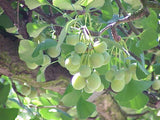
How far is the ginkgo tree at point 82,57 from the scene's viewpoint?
772 millimetres

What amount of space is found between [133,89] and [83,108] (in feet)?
0.76

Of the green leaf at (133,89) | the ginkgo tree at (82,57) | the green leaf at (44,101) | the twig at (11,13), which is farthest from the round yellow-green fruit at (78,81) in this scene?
the green leaf at (44,101)

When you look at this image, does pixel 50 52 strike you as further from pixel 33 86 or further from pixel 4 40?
pixel 33 86

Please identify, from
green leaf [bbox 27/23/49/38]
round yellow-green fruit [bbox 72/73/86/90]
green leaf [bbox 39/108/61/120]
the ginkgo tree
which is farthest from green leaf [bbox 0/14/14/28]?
round yellow-green fruit [bbox 72/73/86/90]

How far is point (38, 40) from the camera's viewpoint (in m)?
1.01

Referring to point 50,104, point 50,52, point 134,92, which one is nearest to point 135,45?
point 134,92

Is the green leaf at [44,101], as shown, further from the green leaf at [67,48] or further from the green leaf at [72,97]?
the green leaf at [67,48]

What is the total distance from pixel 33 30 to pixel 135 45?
1.14 feet

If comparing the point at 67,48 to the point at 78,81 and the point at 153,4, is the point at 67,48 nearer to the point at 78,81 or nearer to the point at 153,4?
the point at 78,81

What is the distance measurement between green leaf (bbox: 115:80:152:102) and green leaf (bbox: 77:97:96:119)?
156mm

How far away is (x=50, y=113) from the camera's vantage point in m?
1.24

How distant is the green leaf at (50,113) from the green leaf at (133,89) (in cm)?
38

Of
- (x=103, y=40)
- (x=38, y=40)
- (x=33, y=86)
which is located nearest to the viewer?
(x=103, y=40)

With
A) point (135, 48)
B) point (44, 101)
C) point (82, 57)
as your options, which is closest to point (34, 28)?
point (82, 57)
